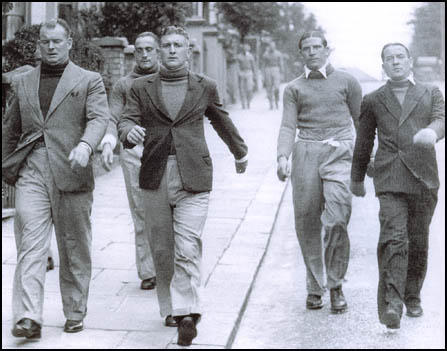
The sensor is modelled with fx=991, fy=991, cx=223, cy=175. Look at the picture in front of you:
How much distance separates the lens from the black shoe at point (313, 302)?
726cm

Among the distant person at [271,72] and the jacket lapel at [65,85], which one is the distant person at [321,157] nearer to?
the jacket lapel at [65,85]

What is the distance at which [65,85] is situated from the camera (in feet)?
20.2

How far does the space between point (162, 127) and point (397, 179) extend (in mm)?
1585

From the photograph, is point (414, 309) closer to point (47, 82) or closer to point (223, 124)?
point (223, 124)

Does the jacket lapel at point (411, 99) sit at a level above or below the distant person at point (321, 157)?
above

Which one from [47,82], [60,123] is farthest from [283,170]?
[47,82]

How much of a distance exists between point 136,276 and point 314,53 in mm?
2390

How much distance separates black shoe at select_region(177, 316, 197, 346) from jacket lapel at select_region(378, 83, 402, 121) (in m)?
1.93

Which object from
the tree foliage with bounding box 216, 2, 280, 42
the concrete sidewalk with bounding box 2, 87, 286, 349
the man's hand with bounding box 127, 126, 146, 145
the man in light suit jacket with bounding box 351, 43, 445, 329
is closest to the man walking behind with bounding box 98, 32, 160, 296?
the concrete sidewalk with bounding box 2, 87, 286, 349

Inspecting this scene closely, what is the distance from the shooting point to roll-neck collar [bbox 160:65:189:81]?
6.27 meters

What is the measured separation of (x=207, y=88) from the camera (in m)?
6.32

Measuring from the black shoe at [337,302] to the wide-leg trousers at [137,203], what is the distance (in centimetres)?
142

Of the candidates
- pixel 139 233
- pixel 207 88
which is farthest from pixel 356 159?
pixel 139 233

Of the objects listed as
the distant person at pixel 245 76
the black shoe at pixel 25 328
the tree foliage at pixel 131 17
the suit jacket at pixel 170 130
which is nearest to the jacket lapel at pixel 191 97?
the suit jacket at pixel 170 130
